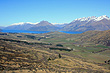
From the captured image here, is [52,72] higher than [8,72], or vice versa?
[8,72]

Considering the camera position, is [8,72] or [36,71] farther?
[36,71]

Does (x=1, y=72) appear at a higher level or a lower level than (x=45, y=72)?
higher

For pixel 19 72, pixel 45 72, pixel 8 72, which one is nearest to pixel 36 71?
pixel 45 72

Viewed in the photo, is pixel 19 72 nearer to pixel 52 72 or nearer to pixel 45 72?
pixel 45 72

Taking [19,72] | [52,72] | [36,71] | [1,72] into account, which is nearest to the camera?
[1,72]

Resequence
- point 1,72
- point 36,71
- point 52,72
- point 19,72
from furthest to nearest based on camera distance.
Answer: point 52,72
point 36,71
point 19,72
point 1,72

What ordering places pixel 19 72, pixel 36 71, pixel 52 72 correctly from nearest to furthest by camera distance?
pixel 19 72 → pixel 36 71 → pixel 52 72

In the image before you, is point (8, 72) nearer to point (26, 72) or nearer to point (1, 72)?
point (1, 72)

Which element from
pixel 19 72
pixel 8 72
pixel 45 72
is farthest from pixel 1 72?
pixel 45 72

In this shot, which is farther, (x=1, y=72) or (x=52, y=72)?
(x=52, y=72)

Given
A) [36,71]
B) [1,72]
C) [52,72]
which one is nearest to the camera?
[1,72]
